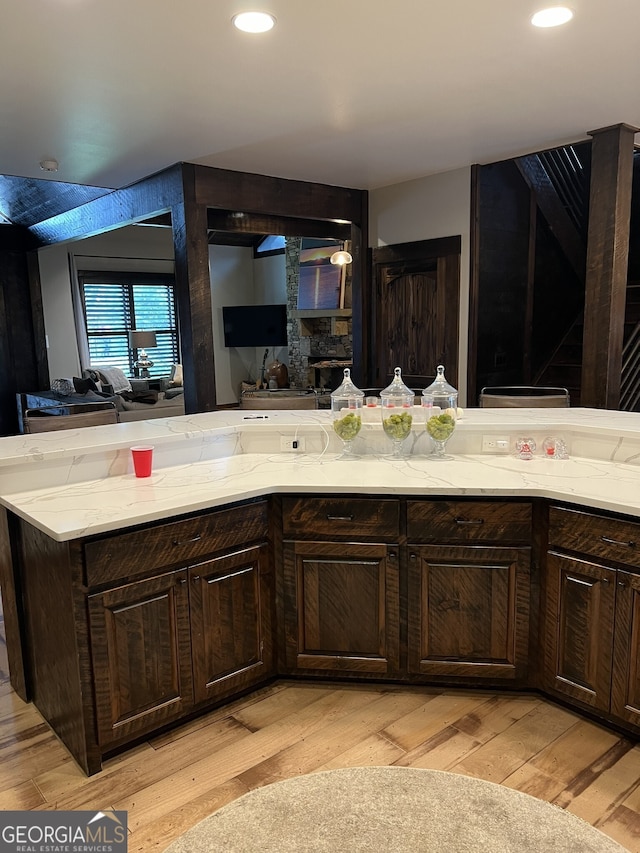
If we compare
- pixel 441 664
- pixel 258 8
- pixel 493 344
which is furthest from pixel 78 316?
pixel 441 664

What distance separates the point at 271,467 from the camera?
284 cm

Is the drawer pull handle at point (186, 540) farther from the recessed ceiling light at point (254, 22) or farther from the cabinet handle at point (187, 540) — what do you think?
the recessed ceiling light at point (254, 22)

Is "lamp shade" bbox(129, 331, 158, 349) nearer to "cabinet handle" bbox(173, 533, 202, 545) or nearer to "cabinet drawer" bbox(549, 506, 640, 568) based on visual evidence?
"cabinet handle" bbox(173, 533, 202, 545)

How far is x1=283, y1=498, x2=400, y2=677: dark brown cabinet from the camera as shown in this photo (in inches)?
100

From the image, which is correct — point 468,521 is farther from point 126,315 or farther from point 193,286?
point 126,315

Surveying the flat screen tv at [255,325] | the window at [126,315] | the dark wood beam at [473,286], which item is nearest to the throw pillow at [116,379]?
the window at [126,315]

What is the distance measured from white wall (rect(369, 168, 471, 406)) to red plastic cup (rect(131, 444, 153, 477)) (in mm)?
3745

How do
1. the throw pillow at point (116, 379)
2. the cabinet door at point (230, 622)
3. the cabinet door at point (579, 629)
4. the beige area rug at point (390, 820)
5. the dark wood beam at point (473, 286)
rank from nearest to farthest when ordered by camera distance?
1. the beige area rug at point (390, 820)
2. the cabinet door at point (579, 629)
3. the cabinet door at point (230, 622)
4. the dark wood beam at point (473, 286)
5. the throw pillow at point (116, 379)

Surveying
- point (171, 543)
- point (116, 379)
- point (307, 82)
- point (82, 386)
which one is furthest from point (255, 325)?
point (171, 543)

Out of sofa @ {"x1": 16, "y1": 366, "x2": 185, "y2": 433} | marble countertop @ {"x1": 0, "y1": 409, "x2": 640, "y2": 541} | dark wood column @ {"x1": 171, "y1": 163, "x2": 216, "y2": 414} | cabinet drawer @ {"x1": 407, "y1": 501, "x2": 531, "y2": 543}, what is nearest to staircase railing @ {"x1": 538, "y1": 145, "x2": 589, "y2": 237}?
dark wood column @ {"x1": 171, "y1": 163, "x2": 216, "y2": 414}

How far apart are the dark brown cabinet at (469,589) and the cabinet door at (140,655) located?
908 mm

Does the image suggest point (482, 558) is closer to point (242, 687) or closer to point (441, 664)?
point (441, 664)

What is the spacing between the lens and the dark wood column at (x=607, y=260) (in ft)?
14.7

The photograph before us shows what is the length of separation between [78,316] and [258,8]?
26.9 ft
